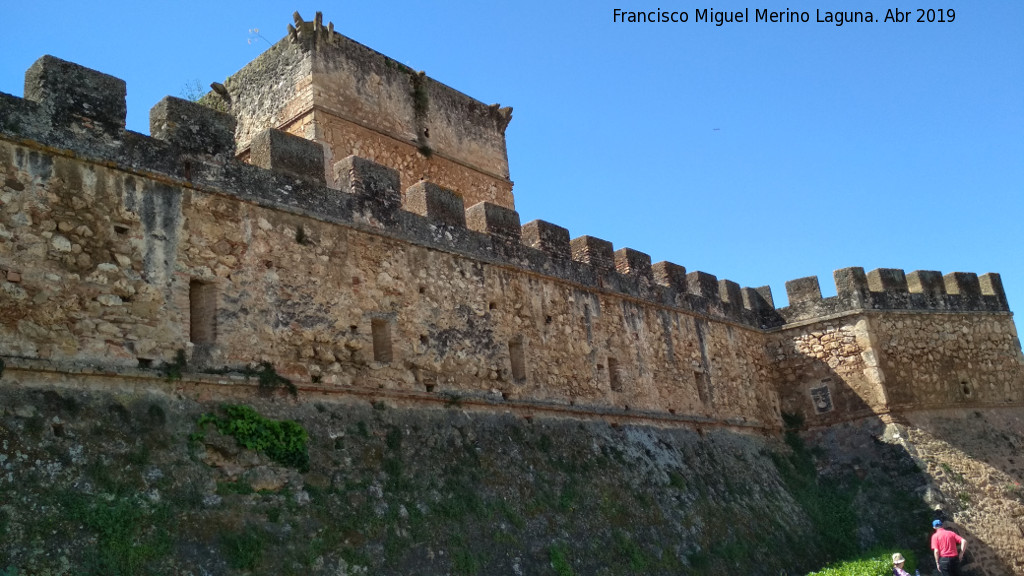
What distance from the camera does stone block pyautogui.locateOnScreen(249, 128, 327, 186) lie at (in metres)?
9.87

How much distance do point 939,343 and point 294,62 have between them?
12830 millimetres

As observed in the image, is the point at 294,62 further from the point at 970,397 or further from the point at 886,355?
the point at 970,397

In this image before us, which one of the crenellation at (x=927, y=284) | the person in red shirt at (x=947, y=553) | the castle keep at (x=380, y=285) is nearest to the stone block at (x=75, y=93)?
the castle keep at (x=380, y=285)

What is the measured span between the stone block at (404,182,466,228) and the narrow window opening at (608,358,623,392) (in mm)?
3341

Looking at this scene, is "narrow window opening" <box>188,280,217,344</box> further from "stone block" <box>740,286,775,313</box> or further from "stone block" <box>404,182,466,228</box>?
"stone block" <box>740,286,775,313</box>

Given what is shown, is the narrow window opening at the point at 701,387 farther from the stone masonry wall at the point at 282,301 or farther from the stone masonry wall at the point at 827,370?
the stone masonry wall at the point at 827,370

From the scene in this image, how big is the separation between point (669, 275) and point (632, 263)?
1.19 m

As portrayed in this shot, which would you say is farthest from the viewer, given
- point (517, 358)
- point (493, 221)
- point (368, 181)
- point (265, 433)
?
point (493, 221)

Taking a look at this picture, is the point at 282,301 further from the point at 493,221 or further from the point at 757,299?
the point at 757,299

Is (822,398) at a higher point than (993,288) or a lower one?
lower

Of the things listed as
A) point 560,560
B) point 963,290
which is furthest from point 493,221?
point 963,290

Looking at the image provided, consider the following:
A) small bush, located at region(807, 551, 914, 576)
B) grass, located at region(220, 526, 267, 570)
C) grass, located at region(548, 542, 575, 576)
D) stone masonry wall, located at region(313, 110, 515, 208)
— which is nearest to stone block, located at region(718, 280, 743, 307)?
stone masonry wall, located at region(313, 110, 515, 208)

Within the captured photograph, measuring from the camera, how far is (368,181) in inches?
422

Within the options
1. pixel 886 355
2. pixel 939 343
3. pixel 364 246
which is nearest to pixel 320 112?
pixel 364 246
